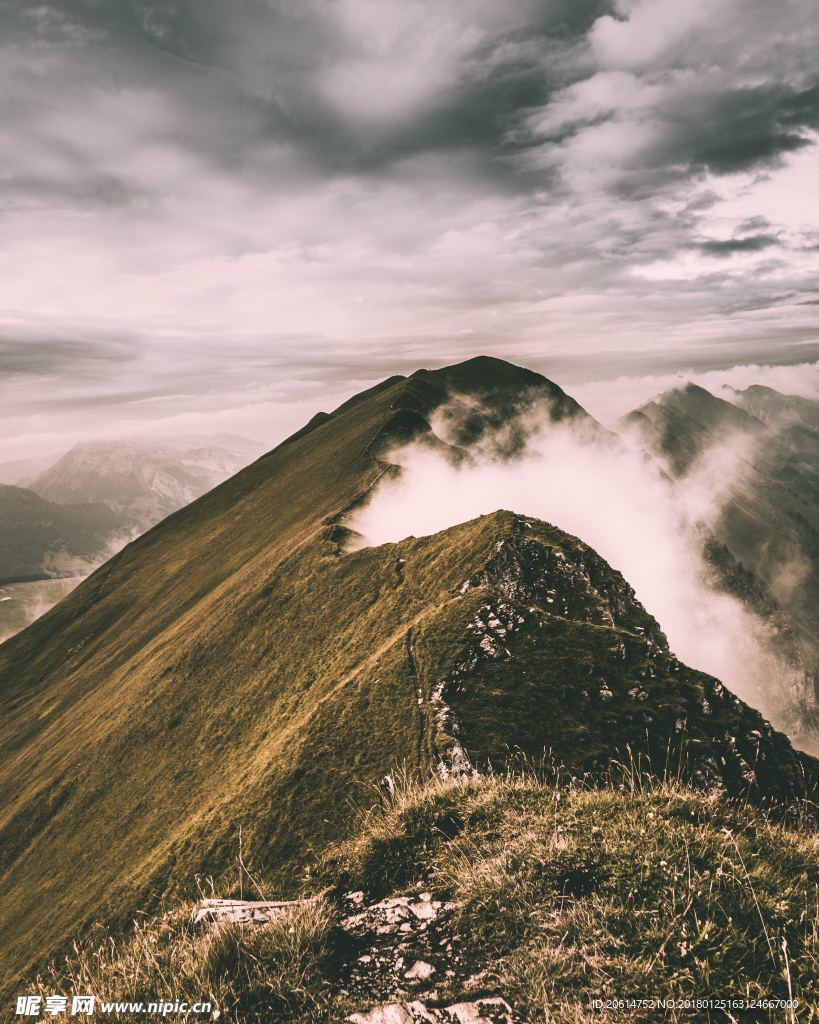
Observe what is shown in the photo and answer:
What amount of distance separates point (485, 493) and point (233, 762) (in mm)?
138501

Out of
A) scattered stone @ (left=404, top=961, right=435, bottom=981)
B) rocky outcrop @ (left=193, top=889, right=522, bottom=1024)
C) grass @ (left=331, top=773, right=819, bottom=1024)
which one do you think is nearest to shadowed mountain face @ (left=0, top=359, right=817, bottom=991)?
grass @ (left=331, top=773, right=819, bottom=1024)

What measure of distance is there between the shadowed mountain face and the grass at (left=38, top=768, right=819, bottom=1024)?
17.7 meters

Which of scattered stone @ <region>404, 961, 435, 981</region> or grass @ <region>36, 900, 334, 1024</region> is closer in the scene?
grass @ <region>36, 900, 334, 1024</region>

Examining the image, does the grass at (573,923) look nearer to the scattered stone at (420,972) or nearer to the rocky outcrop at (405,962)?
the rocky outcrop at (405,962)

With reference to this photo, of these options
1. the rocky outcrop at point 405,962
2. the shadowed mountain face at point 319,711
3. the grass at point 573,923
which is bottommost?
the shadowed mountain face at point 319,711

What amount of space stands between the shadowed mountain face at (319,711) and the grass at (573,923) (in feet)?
58.0

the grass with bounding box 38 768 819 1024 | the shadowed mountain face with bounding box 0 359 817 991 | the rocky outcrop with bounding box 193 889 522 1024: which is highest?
the grass with bounding box 38 768 819 1024

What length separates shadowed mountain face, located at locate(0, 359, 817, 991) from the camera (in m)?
28.9

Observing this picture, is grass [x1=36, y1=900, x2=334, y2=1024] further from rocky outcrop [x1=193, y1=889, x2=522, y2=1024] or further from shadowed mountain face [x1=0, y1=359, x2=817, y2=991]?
shadowed mountain face [x1=0, y1=359, x2=817, y2=991]

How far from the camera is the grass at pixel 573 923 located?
497 centimetres

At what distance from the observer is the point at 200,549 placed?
12544cm

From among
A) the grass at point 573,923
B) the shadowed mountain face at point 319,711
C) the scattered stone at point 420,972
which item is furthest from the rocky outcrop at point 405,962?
the shadowed mountain face at point 319,711

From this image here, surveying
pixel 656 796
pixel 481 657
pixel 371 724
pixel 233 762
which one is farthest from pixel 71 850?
pixel 656 796

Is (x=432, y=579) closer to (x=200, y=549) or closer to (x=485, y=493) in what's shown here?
(x=200, y=549)
